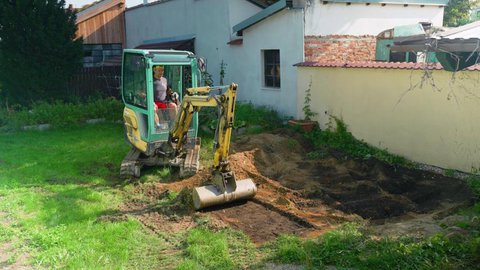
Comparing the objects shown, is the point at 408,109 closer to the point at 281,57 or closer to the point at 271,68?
the point at 281,57

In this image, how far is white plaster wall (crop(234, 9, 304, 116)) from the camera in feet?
41.7

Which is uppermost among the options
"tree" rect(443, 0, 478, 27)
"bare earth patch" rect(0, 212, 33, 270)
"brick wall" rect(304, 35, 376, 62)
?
"tree" rect(443, 0, 478, 27)

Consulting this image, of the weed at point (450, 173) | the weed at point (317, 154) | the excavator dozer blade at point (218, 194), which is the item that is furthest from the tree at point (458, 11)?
the excavator dozer blade at point (218, 194)

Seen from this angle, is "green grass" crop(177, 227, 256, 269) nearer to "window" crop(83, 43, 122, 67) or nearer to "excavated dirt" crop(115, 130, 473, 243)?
"excavated dirt" crop(115, 130, 473, 243)

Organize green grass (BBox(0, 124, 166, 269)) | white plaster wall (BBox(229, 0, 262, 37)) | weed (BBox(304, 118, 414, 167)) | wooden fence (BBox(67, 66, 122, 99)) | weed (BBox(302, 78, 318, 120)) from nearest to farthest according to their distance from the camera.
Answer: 1. green grass (BBox(0, 124, 166, 269))
2. weed (BBox(304, 118, 414, 167))
3. weed (BBox(302, 78, 318, 120))
4. white plaster wall (BBox(229, 0, 262, 37))
5. wooden fence (BBox(67, 66, 122, 99))

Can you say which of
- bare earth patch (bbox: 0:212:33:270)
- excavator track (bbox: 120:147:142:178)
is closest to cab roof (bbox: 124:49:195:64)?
excavator track (bbox: 120:147:142:178)

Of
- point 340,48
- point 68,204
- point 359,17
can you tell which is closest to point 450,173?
point 340,48

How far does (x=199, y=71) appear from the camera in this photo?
30.3 ft

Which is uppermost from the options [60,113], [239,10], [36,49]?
[239,10]

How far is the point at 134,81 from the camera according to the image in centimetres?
910

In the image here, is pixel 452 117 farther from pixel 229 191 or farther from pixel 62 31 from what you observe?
pixel 62 31

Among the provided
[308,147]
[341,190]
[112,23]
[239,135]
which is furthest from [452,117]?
[112,23]

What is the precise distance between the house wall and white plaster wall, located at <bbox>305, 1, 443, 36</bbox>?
3427mm

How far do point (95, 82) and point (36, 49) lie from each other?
111 inches
